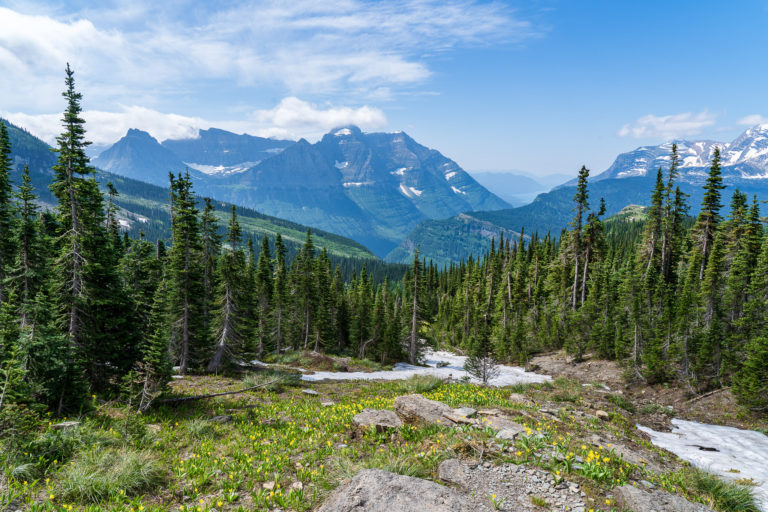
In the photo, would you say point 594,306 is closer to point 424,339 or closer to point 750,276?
point 750,276

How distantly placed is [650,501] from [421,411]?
6.04 m

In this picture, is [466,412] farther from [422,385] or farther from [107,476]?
[107,476]

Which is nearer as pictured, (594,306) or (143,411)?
(143,411)

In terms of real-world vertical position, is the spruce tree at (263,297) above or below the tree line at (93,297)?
below

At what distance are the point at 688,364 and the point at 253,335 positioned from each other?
1315 inches

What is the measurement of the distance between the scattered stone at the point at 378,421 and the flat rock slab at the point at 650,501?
580 centimetres

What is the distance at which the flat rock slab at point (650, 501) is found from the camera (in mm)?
6152

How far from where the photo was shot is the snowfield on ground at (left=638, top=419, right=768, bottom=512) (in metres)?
12.0

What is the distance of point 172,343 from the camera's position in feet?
79.9

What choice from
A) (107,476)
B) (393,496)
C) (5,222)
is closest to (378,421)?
(393,496)

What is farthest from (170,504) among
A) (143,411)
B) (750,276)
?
(750,276)

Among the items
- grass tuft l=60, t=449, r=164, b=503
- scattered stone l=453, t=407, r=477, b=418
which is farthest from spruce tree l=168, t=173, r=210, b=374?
scattered stone l=453, t=407, r=477, b=418

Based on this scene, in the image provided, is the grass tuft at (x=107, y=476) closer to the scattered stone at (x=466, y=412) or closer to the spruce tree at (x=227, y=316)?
the scattered stone at (x=466, y=412)

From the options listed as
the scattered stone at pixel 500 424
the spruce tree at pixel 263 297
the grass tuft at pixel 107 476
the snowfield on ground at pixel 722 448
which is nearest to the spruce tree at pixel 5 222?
the grass tuft at pixel 107 476
